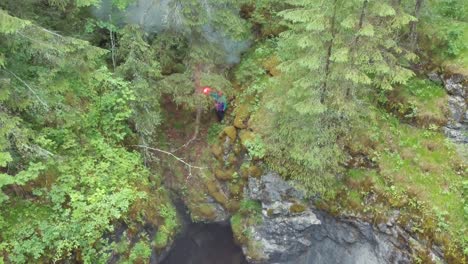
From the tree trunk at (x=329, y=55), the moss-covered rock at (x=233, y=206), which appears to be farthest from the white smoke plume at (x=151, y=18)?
the moss-covered rock at (x=233, y=206)

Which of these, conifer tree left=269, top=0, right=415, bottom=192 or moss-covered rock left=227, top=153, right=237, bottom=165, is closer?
conifer tree left=269, top=0, right=415, bottom=192

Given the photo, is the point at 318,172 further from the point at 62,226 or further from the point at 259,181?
the point at 62,226

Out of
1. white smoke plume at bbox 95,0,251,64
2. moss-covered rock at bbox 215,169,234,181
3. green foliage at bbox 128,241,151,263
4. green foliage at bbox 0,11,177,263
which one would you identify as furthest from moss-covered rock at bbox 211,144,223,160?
green foliage at bbox 128,241,151,263

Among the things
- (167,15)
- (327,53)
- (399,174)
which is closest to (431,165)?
(399,174)

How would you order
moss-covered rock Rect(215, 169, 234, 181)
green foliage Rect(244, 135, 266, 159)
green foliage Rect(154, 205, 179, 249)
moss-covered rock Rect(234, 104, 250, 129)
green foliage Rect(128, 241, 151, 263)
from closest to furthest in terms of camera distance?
green foliage Rect(128, 241, 151, 263), green foliage Rect(154, 205, 179, 249), green foliage Rect(244, 135, 266, 159), moss-covered rock Rect(234, 104, 250, 129), moss-covered rock Rect(215, 169, 234, 181)

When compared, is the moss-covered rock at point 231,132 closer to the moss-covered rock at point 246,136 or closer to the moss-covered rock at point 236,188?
the moss-covered rock at point 246,136

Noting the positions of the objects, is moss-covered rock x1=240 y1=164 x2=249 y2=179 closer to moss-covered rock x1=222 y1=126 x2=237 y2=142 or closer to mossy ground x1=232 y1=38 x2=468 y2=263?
mossy ground x1=232 y1=38 x2=468 y2=263
